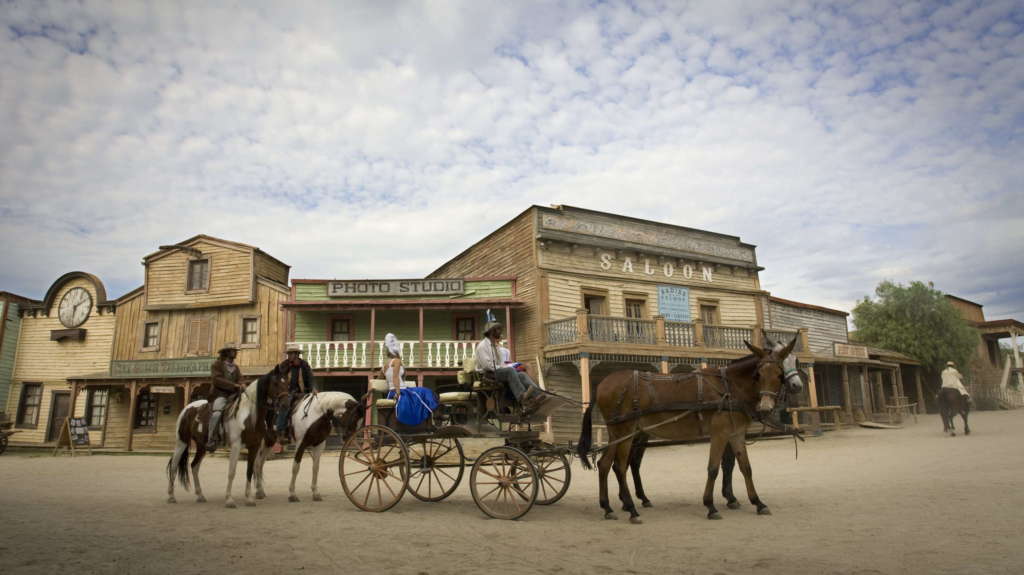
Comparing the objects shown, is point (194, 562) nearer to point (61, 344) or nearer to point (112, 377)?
point (112, 377)

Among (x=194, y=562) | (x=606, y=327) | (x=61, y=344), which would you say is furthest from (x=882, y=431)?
(x=61, y=344)

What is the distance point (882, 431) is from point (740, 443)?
16.0m

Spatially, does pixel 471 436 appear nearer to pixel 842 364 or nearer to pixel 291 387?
pixel 291 387

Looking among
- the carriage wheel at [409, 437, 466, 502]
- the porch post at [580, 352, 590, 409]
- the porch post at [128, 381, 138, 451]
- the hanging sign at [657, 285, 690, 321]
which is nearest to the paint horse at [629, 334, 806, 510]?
the carriage wheel at [409, 437, 466, 502]

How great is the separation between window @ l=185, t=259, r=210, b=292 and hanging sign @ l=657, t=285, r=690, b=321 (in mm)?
17449

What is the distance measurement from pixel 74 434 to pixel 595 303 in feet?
60.8

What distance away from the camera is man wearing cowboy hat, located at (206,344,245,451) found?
8.20 metres

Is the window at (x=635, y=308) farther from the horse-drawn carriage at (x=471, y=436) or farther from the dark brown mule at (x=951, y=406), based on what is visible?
the horse-drawn carriage at (x=471, y=436)

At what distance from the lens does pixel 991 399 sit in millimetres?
29109

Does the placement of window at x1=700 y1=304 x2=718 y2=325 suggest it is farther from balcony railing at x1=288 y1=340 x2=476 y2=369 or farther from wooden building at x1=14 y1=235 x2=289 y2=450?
wooden building at x1=14 y1=235 x2=289 y2=450

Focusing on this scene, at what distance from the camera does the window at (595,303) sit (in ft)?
68.0

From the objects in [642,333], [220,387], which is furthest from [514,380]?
[642,333]

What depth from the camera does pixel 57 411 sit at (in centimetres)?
2356

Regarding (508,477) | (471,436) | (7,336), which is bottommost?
(508,477)
